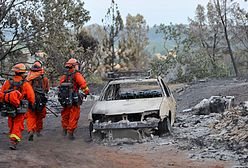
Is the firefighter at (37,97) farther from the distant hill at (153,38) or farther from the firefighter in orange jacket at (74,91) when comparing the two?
the distant hill at (153,38)

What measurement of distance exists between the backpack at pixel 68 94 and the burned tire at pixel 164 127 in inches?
76.4

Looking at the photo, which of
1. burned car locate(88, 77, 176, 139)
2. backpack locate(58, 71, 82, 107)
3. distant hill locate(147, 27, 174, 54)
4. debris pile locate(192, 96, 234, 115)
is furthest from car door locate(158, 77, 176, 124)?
distant hill locate(147, 27, 174, 54)

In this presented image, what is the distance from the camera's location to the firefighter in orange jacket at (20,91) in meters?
7.78

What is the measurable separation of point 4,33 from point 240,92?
355 inches

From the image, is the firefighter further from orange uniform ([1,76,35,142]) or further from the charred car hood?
the charred car hood

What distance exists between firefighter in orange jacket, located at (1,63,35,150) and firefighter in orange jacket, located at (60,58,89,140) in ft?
4.00

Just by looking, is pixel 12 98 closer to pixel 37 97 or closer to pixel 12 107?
pixel 12 107

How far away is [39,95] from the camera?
9.41 meters

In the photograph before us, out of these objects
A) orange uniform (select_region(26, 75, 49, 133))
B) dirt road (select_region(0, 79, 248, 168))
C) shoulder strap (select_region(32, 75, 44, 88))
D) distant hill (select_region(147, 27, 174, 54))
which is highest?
distant hill (select_region(147, 27, 174, 54))

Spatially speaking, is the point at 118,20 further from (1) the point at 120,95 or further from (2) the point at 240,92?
(1) the point at 120,95

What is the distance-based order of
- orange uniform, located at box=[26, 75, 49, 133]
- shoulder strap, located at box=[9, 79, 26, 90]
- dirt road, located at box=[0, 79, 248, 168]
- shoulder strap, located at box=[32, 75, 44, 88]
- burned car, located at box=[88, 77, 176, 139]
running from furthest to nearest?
shoulder strap, located at box=[32, 75, 44, 88], orange uniform, located at box=[26, 75, 49, 133], burned car, located at box=[88, 77, 176, 139], shoulder strap, located at box=[9, 79, 26, 90], dirt road, located at box=[0, 79, 248, 168]

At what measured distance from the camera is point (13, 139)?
7727 mm

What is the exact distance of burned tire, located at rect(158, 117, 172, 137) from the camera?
8688mm

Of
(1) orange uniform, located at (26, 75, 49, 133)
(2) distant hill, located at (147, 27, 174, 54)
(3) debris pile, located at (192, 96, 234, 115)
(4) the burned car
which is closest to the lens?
(4) the burned car
